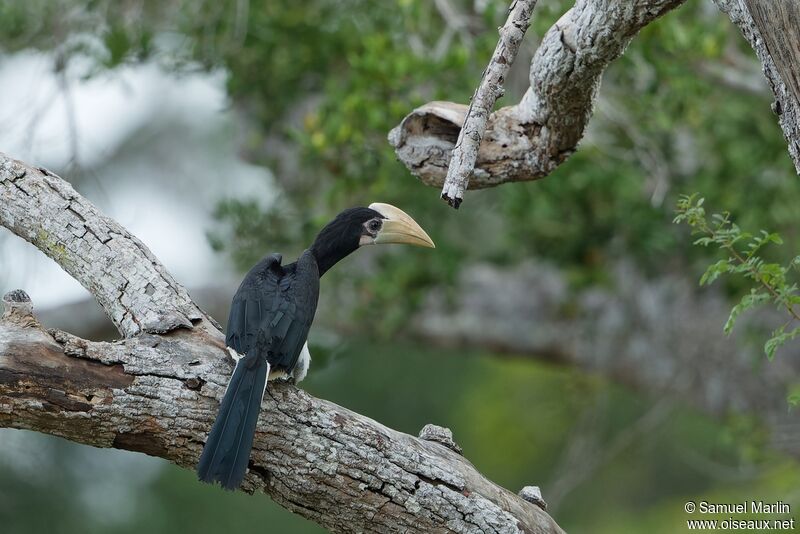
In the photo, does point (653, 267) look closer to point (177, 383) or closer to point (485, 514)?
point (485, 514)

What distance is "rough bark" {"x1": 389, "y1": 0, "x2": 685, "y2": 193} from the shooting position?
103 inches

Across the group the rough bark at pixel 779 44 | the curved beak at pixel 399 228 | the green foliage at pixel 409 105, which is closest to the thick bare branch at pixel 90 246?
the curved beak at pixel 399 228

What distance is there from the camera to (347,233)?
3459 millimetres

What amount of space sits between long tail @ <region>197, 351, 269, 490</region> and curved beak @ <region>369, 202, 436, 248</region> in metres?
0.96

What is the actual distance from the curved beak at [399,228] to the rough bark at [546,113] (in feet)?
0.97

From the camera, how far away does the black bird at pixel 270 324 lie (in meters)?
2.55

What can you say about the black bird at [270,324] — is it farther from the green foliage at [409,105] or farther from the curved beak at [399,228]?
the green foliage at [409,105]

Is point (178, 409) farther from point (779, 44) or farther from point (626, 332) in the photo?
point (626, 332)

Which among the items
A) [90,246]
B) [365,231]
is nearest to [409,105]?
[365,231]

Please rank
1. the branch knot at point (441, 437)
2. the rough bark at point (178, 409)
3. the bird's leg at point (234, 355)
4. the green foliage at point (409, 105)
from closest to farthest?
the rough bark at point (178, 409) → the bird's leg at point (234, 355) → the branch knot at point (441, 437) → the green foliage at point (409, 105)

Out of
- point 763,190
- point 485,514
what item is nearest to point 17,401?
point 485,514

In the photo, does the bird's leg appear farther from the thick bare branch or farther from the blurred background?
the blurred background

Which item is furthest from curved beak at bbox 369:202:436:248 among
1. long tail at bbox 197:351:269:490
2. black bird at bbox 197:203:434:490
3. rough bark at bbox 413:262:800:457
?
rough bark at bbox 413:262:800:457

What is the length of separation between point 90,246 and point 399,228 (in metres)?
0.96
